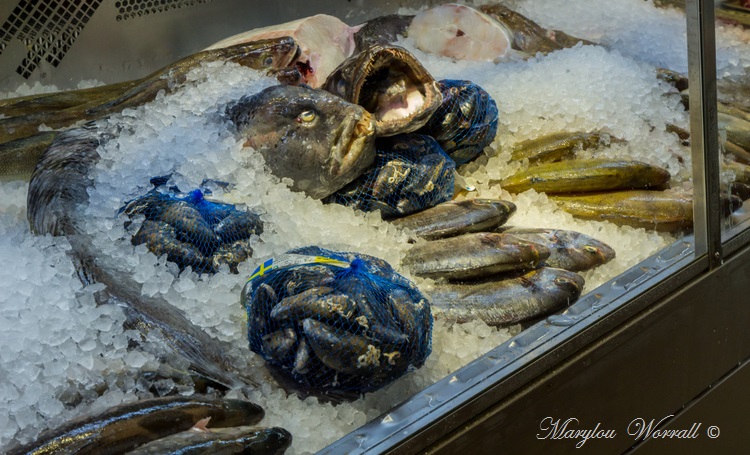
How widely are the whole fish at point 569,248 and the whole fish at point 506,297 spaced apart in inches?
6.7

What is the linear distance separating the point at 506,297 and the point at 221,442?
3.81 ft

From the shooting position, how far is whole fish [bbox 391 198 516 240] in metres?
2.68

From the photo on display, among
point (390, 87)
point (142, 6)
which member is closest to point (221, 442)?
point (390, 87)

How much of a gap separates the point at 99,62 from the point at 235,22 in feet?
2.62

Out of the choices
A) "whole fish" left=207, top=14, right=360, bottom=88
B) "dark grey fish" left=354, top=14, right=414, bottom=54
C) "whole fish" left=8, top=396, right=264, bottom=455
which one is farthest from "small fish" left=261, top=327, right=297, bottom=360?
"dark grey fish" left=354, top=14, right=414, bottom=54

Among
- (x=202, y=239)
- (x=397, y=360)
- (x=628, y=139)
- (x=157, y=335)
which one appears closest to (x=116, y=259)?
(x=202, y=239)

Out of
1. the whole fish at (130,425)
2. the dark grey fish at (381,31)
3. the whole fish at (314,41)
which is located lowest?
the dark grey fish at (381,31)

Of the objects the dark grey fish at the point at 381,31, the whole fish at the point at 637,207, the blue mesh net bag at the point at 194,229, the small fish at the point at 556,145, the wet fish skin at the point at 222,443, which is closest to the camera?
the wet fish skin at the point at 222,443

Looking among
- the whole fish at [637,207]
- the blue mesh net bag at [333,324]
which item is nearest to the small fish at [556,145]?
the whole fish at [637,207]

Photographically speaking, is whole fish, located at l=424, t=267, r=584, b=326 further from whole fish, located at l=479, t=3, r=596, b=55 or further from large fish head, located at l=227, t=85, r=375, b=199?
whole fish, located at l=479, t=3, r=596, b=55

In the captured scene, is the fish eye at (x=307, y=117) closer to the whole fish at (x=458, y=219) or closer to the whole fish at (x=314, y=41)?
the whole fish at (x=458, y=219)

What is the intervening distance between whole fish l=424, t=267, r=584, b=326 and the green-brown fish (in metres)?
0.62

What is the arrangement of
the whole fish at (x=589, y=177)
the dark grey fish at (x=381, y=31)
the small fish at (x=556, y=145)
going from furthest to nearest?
the dark grey fish at (x=381, y=31) < the small fish at (x=556, y=145) < the whole fish at (x=589, y=177)

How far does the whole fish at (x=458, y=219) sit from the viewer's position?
2680 mm
